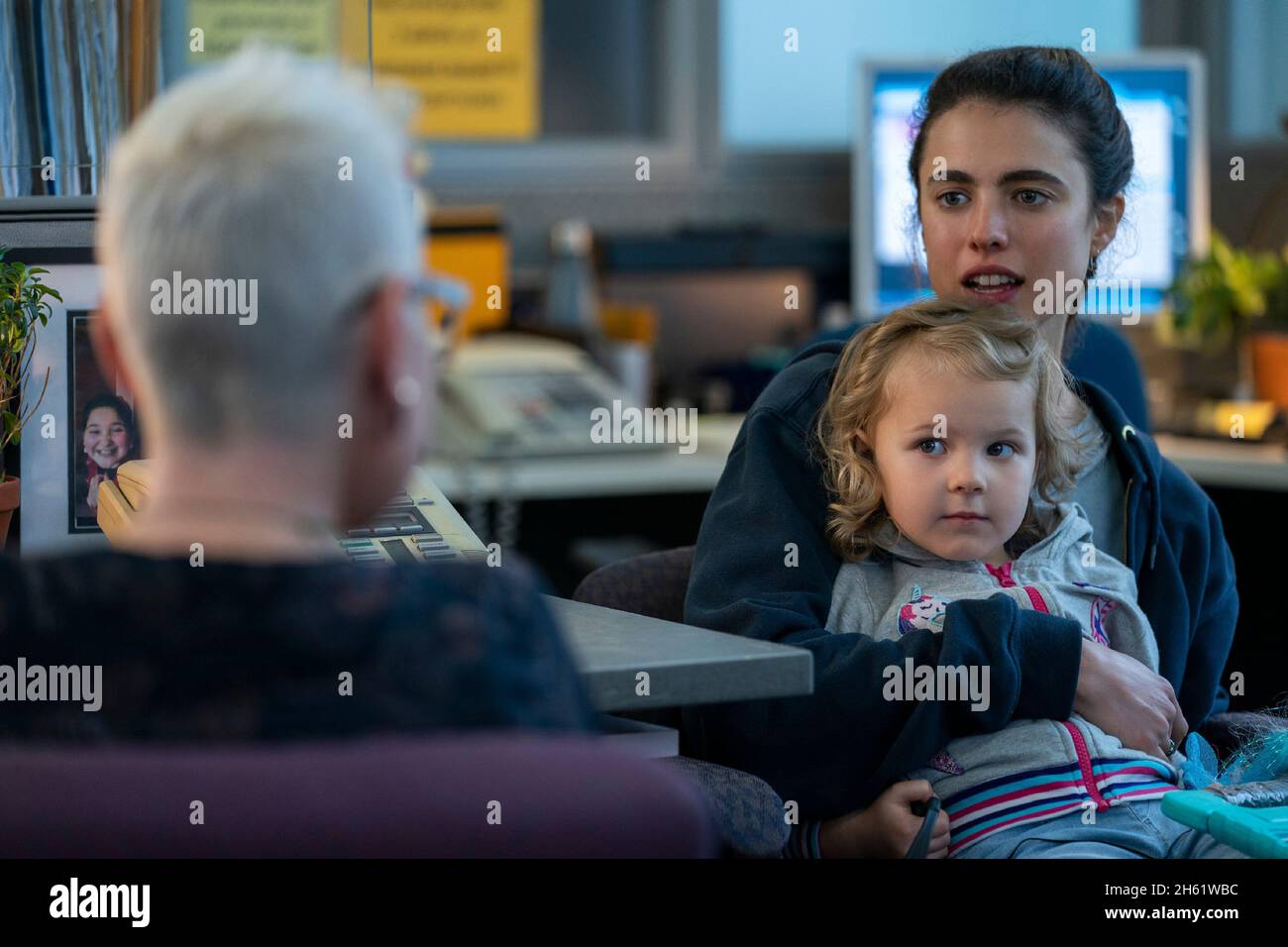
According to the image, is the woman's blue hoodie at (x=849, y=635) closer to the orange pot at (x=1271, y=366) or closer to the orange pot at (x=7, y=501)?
the orange pot at (x=7, y=501)

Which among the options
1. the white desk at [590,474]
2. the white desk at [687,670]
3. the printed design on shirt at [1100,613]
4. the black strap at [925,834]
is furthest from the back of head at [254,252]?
the white desk at [590,474]

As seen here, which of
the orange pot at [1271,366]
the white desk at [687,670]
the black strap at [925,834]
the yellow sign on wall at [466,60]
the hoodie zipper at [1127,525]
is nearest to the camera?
the white desk at [687,670]

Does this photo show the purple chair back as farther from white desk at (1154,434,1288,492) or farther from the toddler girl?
white desk at (1154,434,1288,492)

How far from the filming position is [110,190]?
2.72ft

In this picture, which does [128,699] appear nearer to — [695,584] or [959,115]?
[695,584]

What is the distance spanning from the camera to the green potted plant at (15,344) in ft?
4.57

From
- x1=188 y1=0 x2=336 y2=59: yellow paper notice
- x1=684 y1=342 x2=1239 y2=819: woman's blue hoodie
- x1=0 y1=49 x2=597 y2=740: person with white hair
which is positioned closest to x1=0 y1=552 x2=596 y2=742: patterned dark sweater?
x1=0 y1=49 x2=597 y2=740: person with white hair

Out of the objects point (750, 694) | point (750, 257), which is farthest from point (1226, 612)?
point (750, 257)

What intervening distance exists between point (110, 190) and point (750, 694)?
0.51m

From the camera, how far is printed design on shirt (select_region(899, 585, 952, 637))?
145cm

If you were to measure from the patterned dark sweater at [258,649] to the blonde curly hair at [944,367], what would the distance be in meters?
0.74

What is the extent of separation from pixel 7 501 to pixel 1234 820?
995 millimetres

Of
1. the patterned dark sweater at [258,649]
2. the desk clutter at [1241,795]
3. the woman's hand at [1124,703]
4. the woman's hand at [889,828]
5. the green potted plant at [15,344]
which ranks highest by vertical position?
the green potted plant at [15,344]

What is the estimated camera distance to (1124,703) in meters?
1.42
